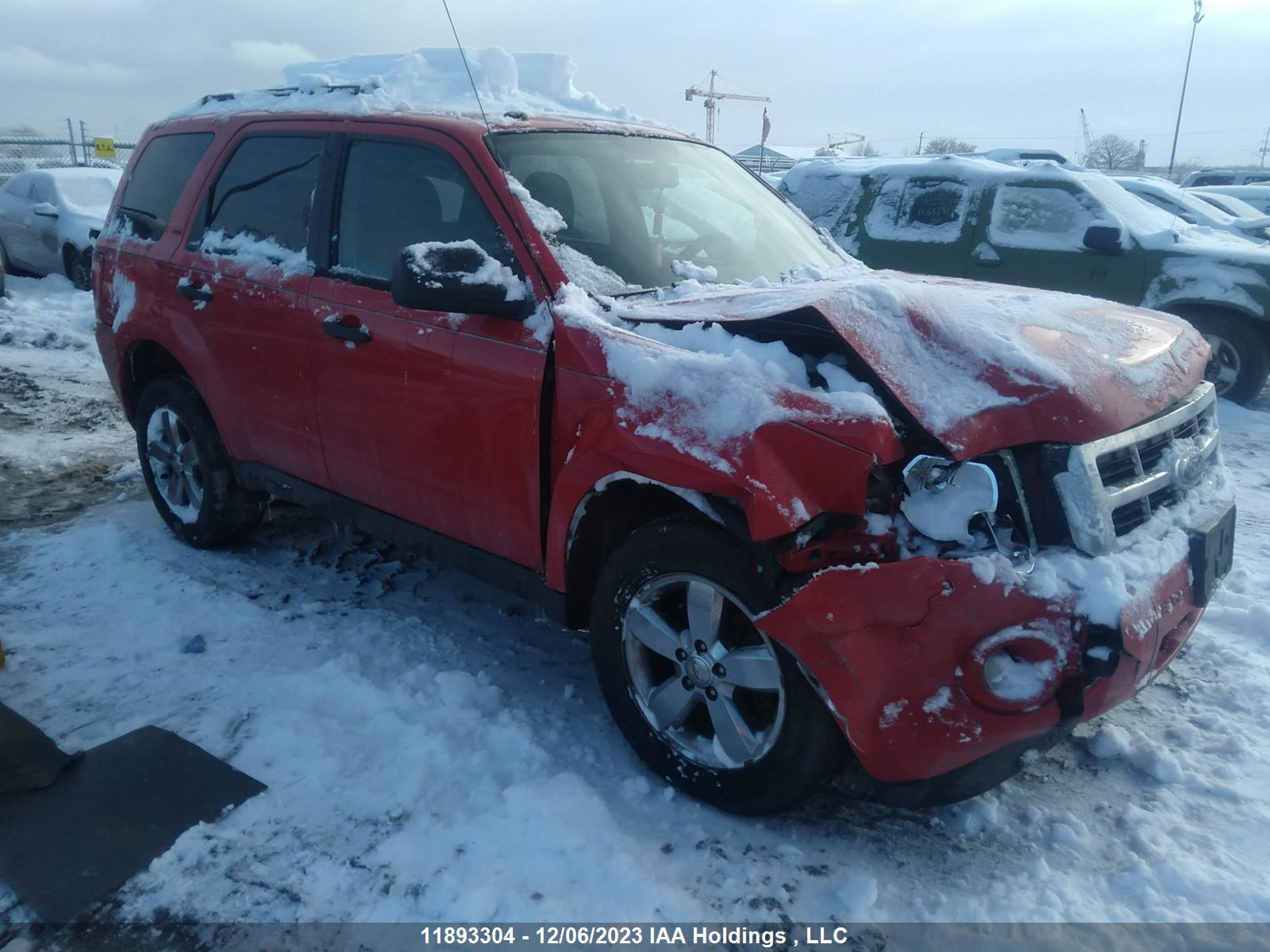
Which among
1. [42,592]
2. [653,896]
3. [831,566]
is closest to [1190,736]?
[831,566]

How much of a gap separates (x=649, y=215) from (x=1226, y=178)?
26.0 meters

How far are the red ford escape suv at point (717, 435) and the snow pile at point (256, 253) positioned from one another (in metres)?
0.02

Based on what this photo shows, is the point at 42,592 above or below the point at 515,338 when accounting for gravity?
below

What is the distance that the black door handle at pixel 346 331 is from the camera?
10.8 feet

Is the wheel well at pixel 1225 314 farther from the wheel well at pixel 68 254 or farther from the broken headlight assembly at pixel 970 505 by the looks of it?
the wheel well at pixel 68 254

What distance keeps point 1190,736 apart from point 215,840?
118 inches

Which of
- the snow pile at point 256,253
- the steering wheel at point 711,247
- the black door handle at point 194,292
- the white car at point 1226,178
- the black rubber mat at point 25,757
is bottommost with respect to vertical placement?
the black rubber mat at point 25,757

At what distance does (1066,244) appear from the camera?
7.73 metres

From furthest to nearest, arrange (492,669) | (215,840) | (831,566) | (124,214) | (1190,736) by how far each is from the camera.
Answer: (124,214) < (492,669) < (1190,736) < (215,840) < (831,566)

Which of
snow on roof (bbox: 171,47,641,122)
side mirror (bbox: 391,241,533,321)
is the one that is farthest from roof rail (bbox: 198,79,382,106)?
side mirror (bbox: 391,241,533,321)

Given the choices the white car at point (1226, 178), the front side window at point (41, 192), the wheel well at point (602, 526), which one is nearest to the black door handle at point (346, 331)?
the wheel well at point (602, 526)

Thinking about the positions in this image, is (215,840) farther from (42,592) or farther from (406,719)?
(42,592)

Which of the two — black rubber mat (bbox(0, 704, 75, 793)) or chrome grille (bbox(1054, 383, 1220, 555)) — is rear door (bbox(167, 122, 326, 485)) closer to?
black rubber mat (bbox(0, 704, 75, 793))

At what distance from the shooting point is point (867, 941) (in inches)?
89.4
